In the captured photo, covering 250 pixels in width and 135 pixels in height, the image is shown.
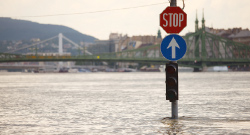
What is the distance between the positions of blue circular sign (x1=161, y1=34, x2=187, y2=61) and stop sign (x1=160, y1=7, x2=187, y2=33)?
23cm

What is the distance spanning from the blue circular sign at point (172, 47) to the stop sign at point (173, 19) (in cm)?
23

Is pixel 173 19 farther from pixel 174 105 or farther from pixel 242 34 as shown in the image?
pixel 242 34

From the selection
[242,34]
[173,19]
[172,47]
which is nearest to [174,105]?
[172,47]

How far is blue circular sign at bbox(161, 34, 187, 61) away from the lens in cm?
→ 1459

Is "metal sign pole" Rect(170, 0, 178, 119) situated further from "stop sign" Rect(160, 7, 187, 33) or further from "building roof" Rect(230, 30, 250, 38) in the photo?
"building roof" Rect(230, 30, 250, 38)

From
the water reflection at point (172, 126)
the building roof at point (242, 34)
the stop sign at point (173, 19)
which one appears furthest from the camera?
the building roof at point (242, 34)

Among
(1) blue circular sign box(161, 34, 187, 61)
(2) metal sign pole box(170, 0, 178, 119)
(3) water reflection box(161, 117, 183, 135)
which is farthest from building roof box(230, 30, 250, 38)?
(1) blue circular sign box(161, 34, 187, 61)

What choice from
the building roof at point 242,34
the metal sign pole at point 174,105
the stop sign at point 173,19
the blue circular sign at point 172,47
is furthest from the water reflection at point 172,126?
the building roof at point 242,34

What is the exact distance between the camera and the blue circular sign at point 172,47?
1459cm

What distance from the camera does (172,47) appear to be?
48.0 ft

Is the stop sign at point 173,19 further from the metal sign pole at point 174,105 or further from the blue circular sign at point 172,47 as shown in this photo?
the metal sign pole at point 174,105

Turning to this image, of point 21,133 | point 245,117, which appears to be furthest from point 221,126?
point 21,133

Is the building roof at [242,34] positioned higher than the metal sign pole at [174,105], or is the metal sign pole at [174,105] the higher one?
the building roof at [242,34]

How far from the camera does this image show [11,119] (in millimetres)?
16828
